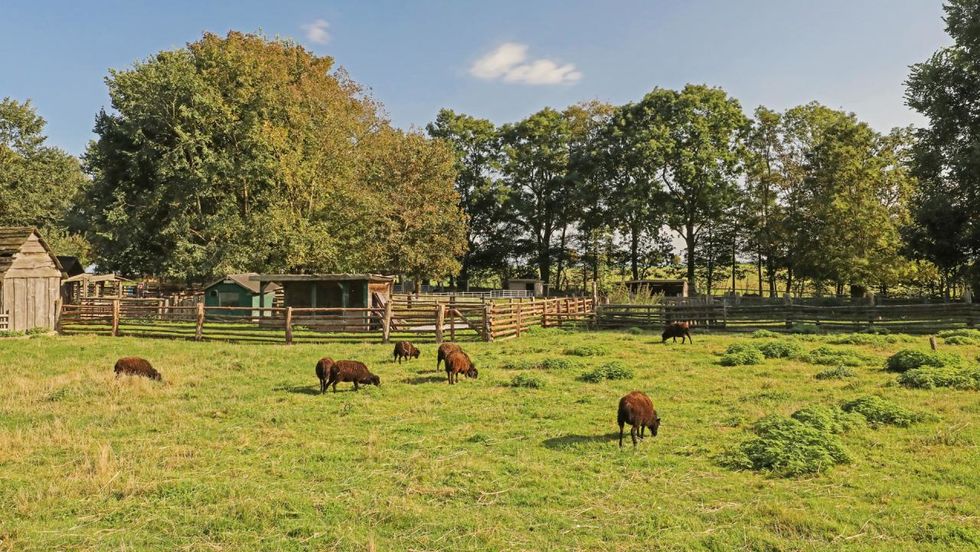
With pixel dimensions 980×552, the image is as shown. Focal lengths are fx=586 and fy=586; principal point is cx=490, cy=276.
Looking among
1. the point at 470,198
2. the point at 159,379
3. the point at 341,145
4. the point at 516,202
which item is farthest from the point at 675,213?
the point at 159,379

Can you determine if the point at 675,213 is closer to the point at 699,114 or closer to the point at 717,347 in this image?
the point at 699,114

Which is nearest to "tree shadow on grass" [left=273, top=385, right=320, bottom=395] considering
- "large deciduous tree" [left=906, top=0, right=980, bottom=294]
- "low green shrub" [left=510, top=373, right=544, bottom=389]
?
"low green shrub" [left=510, top=373, right=544, bottom=389]

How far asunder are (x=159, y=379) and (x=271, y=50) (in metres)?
36.2

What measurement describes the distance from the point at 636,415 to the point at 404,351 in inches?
373

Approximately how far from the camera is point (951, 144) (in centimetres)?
2778

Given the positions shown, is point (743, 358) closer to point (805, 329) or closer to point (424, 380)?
point (424, 380)

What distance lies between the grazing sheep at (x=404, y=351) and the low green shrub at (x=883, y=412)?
10.6m

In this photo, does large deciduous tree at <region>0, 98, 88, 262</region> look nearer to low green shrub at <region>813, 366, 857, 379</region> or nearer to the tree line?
the tree line

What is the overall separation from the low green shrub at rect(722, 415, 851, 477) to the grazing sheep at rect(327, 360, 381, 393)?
730 cm

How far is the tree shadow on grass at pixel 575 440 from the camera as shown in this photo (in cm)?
798

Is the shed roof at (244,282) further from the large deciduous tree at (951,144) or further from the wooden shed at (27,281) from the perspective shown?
the large deciduous tree at (951,144)

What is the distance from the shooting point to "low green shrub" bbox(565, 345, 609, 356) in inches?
691

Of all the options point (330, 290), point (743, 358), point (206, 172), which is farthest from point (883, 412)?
point (206, 172)

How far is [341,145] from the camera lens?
42.6 m
